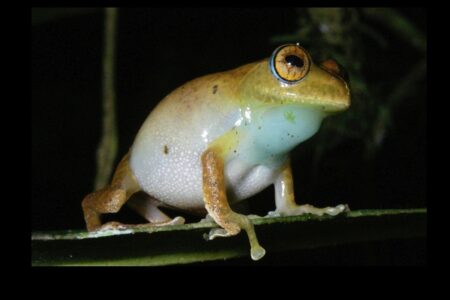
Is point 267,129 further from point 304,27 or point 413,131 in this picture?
point 413,131

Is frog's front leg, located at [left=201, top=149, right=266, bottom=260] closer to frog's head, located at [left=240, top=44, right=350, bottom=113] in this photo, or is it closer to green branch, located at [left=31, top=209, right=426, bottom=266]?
green branch, located at [left=31, top=209, right=426, bottom=266]

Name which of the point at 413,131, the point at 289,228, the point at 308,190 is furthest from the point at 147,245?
the point at 413,131

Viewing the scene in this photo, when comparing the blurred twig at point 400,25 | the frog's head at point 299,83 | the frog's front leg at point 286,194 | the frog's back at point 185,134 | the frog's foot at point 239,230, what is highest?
the blurred twig at point 400,25

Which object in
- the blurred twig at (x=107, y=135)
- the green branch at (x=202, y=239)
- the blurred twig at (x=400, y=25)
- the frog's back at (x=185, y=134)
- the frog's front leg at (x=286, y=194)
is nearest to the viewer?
the green branch at (x=202, y=239)

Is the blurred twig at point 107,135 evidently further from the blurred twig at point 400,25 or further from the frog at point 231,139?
the blurred twig at point 400,25

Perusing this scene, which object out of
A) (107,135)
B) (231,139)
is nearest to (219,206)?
(231,139)

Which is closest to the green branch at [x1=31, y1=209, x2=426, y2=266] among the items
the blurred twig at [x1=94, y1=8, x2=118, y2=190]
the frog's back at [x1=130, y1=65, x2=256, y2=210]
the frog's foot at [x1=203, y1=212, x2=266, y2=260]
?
the frog's foot at [x1=203, y1=212, x2=266, y2=260]

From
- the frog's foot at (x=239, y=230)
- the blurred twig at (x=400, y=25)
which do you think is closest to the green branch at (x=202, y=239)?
the frog's foot at (x=239, y=230)
